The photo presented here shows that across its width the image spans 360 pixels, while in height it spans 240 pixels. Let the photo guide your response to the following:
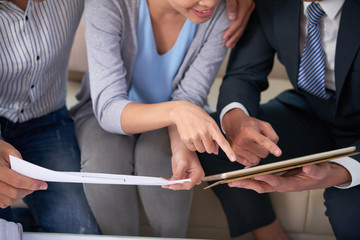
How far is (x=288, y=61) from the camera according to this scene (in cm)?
129

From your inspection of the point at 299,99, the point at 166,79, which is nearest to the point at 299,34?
the point at 299,99

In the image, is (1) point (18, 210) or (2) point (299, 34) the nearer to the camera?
(2) point (299, 34)

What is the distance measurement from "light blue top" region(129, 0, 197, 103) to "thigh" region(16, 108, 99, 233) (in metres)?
0.27

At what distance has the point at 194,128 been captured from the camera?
3.17 feet

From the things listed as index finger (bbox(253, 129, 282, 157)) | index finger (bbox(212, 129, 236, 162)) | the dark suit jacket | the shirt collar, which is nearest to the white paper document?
index finger (bbox(212, 129, 236, 162))

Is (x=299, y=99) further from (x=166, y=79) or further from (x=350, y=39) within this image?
(x=166, y=79)

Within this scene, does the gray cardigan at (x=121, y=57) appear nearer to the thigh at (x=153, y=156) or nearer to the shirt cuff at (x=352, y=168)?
the thigh at (x=153, y=156)

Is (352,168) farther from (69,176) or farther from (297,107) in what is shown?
(69,176)

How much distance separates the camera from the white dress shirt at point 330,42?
1.08 m

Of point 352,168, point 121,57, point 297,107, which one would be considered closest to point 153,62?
point 121,57

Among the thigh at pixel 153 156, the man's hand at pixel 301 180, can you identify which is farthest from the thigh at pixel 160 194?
the man's hand at pixel 301 180

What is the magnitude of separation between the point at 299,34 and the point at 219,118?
1.11ft

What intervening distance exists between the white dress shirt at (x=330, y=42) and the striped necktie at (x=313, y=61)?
20 millimetres

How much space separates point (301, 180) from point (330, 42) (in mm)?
437
